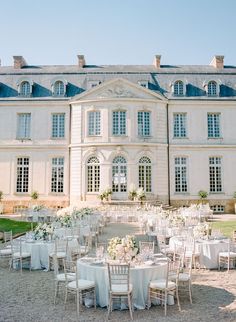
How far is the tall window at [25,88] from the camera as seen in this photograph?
86.5 feet

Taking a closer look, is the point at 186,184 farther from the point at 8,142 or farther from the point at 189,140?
the point at 8,142

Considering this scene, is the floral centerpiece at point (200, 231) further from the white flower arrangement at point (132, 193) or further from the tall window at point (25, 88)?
the tall window at point (25, 88)

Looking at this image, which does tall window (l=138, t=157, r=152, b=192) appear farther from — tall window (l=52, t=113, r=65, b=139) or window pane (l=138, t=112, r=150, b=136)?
tall window (l=52, t=113, r=65, b=139)

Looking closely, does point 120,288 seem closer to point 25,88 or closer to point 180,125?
point 180,125

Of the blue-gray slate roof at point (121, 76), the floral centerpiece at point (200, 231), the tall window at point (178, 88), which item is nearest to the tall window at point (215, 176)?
the blue-gray slate roof at point (121, 76)

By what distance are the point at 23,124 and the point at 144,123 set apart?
28.8 feet

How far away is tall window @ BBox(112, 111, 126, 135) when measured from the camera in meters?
24.9

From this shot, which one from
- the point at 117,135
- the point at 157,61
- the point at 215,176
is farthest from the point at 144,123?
the point at 215,176

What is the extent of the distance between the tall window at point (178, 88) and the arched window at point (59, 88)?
814 centimetres

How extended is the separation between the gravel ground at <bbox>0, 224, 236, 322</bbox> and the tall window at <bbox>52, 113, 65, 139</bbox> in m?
18.2

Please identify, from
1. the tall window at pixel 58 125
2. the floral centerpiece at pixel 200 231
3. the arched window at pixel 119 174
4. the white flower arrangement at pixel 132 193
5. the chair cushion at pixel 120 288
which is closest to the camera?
the chair cushion at pixel 120 288

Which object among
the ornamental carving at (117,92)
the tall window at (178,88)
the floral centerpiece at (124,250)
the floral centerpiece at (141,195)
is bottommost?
the floral centerpiece at (124,250)

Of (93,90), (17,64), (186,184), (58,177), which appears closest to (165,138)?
(186,184)

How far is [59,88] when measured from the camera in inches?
1043
